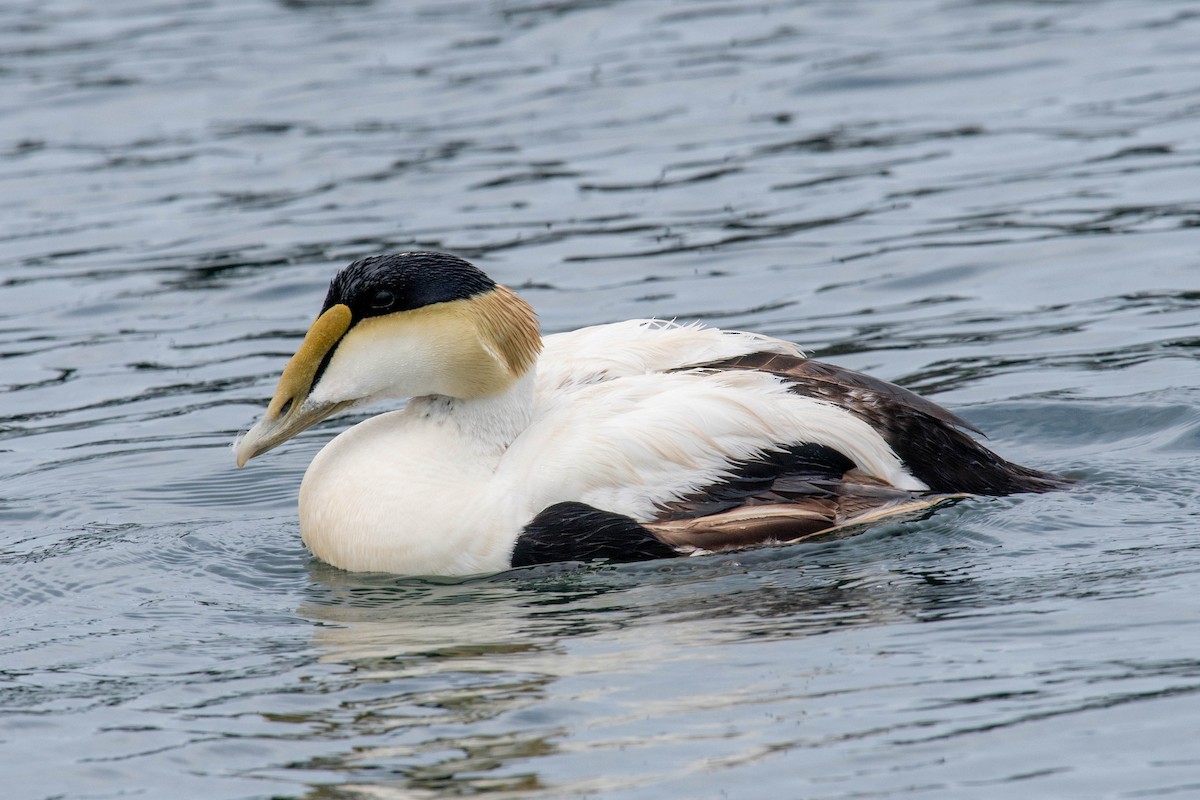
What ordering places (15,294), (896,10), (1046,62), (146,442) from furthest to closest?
(896,10) → (1046,62) → (15,294) → (146,442)

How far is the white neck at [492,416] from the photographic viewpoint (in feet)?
21.8

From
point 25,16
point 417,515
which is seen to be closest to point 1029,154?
point 417,515

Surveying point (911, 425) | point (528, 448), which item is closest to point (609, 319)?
point (911, 425)

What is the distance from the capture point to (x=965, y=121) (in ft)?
43.6

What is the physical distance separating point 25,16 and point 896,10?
8.38 m

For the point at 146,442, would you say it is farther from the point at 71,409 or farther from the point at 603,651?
the point at 603,651

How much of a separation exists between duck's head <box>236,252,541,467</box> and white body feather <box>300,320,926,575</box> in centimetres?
9

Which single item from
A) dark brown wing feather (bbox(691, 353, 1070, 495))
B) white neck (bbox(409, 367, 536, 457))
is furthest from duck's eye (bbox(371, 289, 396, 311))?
dark brown wing feather (bbox(691, 353, 1070, 495))

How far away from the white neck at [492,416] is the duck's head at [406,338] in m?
0.04

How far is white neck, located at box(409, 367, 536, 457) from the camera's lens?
6.65m

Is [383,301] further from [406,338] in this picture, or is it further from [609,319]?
[609,319]

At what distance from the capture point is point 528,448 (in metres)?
6.53

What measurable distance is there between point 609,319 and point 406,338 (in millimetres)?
3625

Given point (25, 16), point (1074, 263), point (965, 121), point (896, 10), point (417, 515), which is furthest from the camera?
point (25, 16)
